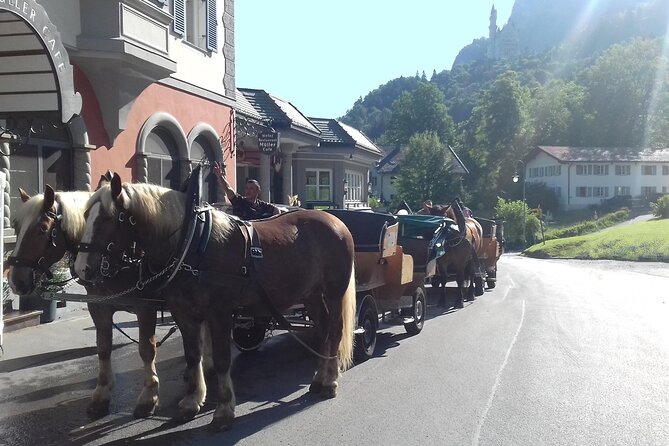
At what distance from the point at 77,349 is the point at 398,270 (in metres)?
4.35

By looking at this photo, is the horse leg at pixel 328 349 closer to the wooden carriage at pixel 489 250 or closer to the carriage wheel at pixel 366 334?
the carriage wheel at pixel 366 334

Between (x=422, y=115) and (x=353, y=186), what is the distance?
78.5 meters

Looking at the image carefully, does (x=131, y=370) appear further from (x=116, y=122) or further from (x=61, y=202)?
(x=116, y=122)

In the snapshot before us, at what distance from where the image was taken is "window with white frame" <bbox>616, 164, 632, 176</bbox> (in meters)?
79.8

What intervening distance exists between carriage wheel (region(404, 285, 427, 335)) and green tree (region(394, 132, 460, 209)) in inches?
2336

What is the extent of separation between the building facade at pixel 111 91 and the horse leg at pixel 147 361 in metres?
4.62

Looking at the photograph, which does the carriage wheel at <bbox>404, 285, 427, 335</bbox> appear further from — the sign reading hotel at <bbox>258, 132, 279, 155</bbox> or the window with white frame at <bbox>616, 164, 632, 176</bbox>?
the window with white frame at <bbox>616, 164, 632, 176</bbox>

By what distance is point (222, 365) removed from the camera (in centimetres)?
546

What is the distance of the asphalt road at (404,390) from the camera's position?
5.44 m

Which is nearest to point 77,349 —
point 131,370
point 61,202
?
point 131,370

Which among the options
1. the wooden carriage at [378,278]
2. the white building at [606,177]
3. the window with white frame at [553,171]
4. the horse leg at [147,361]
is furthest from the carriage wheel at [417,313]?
the window with white frame at [553,171]

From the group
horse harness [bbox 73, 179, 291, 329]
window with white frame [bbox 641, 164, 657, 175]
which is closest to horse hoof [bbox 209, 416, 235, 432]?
horse harness [bbox 73, 179, 291, 329]

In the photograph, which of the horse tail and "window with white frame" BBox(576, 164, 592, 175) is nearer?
the horse tail

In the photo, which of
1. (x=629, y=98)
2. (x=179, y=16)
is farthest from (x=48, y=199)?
(x=629, y=98)
